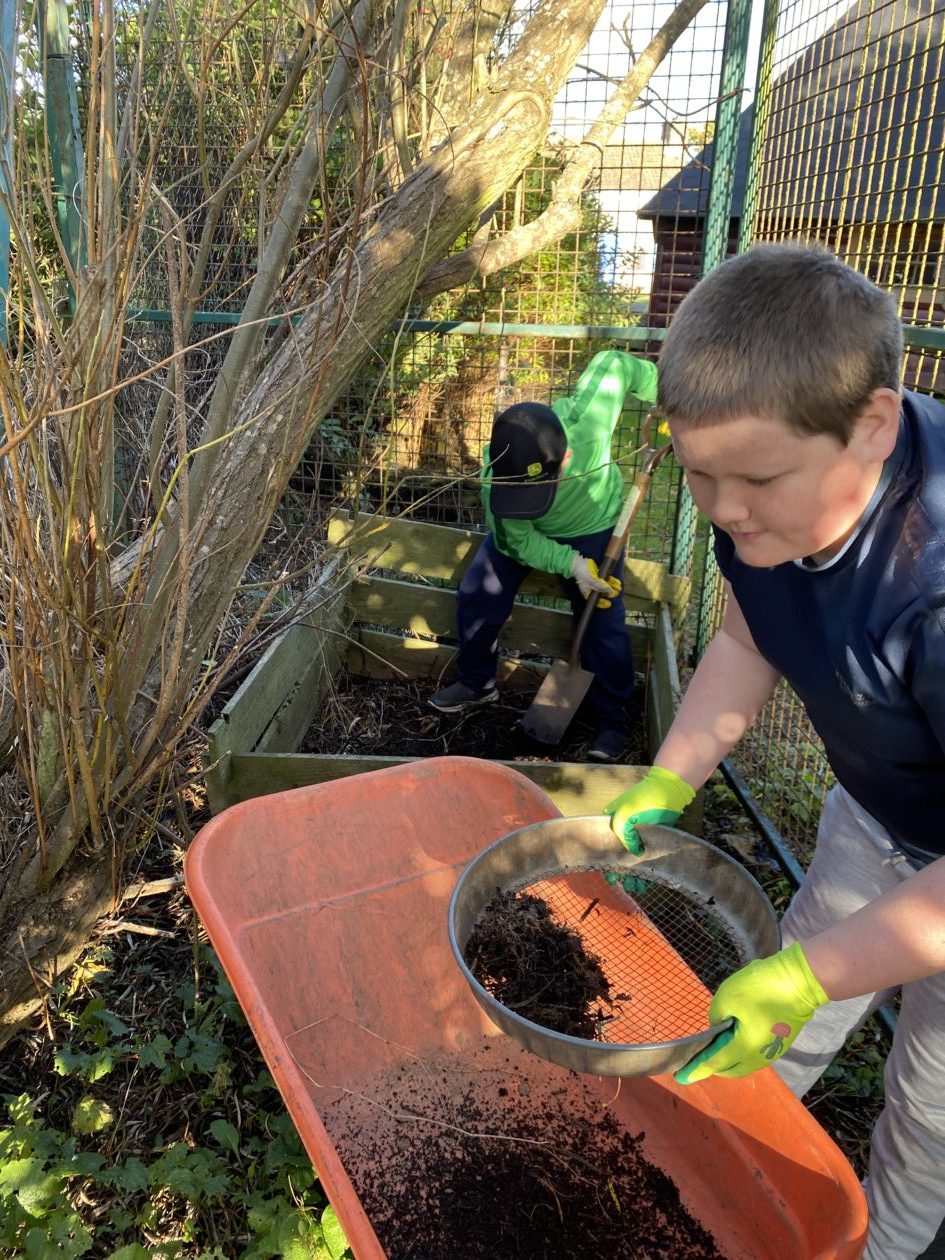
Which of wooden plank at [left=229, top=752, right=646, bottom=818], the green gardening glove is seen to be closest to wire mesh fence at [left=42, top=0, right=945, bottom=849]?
wooden plank at [left=229, top=752, right=646, bottom=818]

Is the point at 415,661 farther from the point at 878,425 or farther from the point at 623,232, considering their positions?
the point at 878,425

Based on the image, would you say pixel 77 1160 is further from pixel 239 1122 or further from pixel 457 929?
pixel 457 929

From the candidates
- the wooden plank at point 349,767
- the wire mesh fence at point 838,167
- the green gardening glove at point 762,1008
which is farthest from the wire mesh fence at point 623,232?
the green gardening glove at point 762,1008

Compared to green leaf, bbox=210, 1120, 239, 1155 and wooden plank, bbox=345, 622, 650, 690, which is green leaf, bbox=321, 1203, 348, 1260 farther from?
wooden plank, bbox=345, 622, 650, 690

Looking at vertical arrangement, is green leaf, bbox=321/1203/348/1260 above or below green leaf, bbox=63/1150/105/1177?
above

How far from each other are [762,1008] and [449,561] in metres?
2.89

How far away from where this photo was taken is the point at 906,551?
124 centimetres

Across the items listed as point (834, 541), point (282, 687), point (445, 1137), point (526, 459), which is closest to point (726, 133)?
point (526, 459)

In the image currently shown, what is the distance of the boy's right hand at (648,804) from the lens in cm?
173

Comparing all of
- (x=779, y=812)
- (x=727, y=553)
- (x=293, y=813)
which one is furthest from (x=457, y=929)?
(x=779, y=812)

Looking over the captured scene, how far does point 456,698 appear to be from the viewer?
3807mm

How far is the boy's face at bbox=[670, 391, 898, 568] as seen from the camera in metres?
1.19

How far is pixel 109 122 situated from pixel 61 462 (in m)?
0.59

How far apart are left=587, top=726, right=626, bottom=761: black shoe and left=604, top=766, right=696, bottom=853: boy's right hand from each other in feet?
5.57
